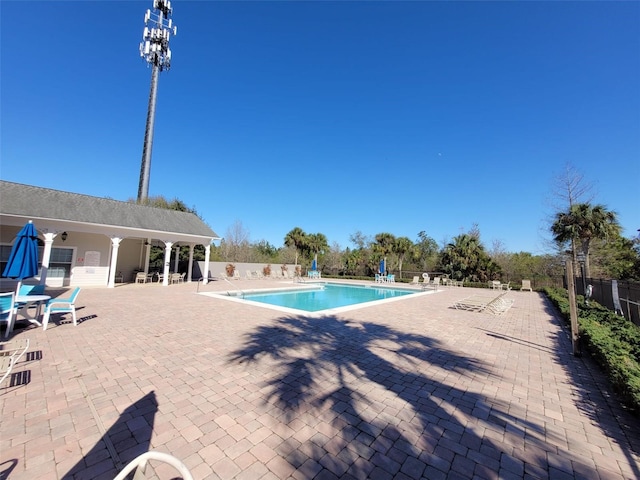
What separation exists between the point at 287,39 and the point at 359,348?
1485cm

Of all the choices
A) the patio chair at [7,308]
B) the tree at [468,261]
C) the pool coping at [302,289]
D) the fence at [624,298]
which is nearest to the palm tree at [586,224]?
the tree at [468,261]

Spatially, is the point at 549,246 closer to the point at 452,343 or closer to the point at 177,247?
the point at 452,343

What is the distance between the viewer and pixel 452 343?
5949 mm

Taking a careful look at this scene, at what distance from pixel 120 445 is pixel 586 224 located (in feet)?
78.5

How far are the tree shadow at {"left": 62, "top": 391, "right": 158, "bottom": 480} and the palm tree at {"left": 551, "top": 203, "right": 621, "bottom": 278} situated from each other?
74.1 feet

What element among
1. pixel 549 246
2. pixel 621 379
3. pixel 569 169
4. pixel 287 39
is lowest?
pixel 621 379

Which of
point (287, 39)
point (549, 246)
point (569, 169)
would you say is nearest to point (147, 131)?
point (287, 39)

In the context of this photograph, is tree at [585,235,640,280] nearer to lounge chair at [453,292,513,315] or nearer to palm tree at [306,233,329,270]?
Answer: lounge chair at [453,292,513,315]

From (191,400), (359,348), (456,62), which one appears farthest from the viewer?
(456,62)

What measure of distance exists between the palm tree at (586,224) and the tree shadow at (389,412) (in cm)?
1861

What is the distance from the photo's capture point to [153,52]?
28734 mm

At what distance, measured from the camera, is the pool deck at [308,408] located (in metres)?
2.26

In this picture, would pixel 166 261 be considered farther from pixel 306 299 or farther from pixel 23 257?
pixel 23 257

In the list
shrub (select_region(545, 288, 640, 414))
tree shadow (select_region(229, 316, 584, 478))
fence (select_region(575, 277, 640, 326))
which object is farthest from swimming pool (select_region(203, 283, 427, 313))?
fence (select_region(575, 277, 640, 326))
